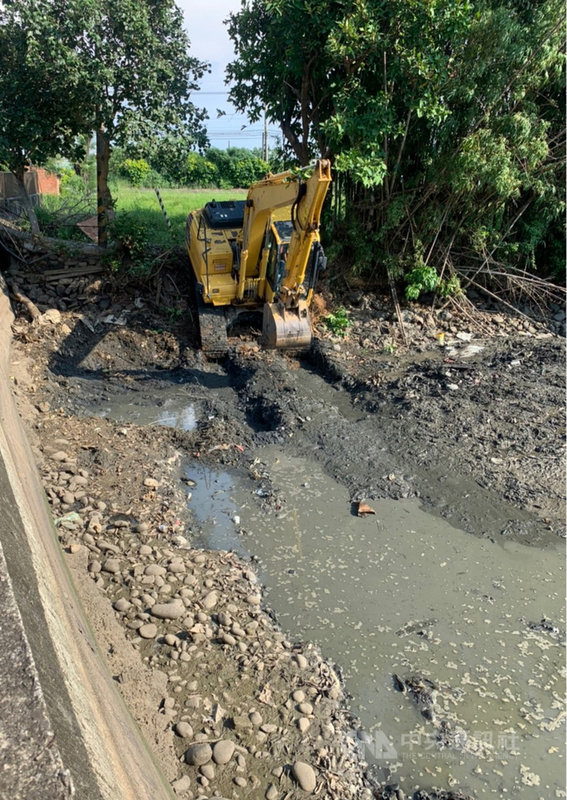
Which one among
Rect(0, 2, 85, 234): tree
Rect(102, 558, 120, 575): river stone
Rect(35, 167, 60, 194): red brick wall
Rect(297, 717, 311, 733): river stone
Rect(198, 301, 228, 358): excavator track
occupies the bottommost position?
Rect(297, 717, 311, 733): river stone

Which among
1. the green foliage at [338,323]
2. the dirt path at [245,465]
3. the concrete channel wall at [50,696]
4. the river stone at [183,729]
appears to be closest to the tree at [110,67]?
the dirt path at [245,465]

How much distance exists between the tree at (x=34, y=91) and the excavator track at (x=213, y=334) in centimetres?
394

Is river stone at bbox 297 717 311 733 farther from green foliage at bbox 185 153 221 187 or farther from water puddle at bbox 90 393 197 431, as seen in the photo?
green foliage at bbox 185 153 221 187

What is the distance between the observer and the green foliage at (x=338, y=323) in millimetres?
11547

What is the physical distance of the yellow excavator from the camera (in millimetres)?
7715

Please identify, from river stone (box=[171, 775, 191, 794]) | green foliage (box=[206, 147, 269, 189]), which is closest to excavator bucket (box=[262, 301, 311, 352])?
river stone (box=[171, 775, 191, 794])

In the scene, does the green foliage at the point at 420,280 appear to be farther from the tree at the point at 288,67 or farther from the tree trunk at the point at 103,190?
the tree trunk at the point at 103,190

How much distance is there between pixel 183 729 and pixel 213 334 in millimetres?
7087

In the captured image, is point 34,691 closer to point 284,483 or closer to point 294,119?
point 284,483

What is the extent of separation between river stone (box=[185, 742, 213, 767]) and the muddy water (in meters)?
1.08

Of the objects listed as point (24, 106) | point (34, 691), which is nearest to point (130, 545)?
point (34, 691)

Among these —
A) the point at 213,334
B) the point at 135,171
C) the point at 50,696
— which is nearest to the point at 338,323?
the point at 213,334

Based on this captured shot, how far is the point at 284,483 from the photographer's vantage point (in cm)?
719

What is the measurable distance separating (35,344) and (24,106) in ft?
12.6
